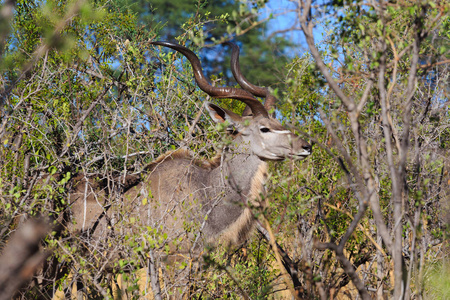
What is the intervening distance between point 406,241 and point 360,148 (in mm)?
2336

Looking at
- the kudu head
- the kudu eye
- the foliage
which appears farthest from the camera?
the kudu eye

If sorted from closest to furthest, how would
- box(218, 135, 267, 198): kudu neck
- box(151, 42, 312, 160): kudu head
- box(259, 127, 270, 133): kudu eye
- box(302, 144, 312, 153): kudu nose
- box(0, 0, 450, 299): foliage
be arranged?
1. box(0, 0, 450, 299): foliage
2. box(302, 144, 312, 153): kudu nose
3. box(218, 135, 267, 198): kudu neck
4. box(151, 42, 312, 160): kudu head
5. box(259, 127, 270, 133): kudu eye

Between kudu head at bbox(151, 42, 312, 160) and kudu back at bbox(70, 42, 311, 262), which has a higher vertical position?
kudu head at bbox(151, 42, 312, 160)

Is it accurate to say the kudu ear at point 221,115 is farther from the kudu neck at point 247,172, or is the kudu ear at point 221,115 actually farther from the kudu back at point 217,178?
the kudu neck at point 247,172

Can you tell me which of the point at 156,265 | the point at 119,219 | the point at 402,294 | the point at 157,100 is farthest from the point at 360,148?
the point at 157,100

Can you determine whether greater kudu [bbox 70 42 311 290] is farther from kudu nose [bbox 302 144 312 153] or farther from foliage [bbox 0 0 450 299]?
foliage [bbox 0 0 450 299]

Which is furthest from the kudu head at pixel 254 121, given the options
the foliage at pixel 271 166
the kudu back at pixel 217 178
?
the foliage at pixel 271 166

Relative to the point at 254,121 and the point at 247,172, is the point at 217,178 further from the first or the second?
the point at 254,121

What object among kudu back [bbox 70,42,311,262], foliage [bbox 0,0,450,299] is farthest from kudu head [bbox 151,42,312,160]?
foliage [bbox 0,0,450,299]

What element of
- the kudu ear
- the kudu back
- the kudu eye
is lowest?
the kudu back

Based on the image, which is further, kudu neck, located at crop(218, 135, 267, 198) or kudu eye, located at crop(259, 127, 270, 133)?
kudu eye, located at crop(259, 127, 270, 133)

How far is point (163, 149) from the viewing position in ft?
18.4

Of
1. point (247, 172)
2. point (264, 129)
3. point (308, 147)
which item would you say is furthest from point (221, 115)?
point (308, 147)

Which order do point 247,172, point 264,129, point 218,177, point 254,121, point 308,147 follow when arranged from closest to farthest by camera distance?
1. point 308,147
2. point 218,177
3. point 247,172
4. point 264,129
5. point 254,121
